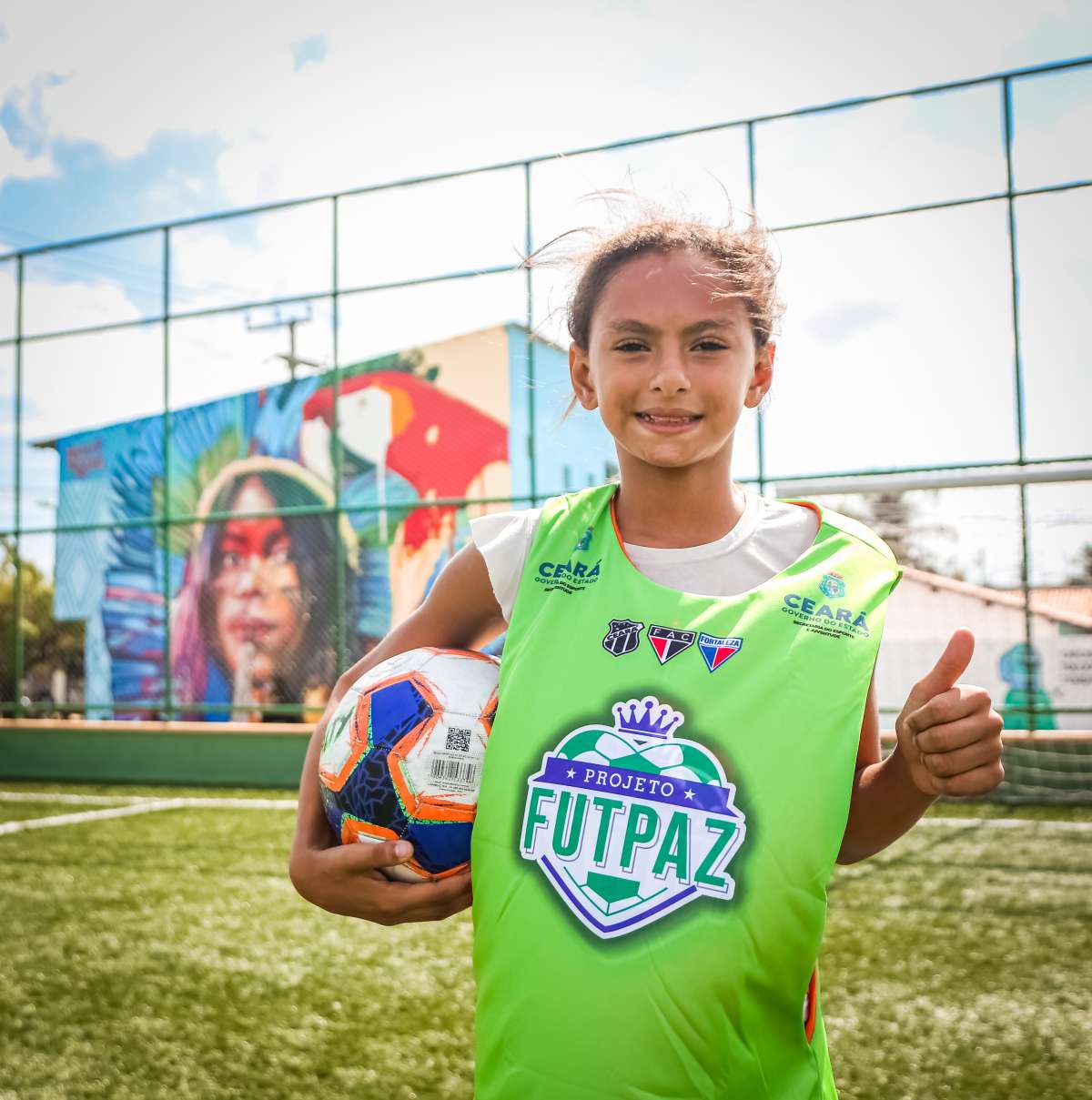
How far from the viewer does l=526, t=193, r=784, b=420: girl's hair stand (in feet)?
4.49

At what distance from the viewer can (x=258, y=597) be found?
1420 cm

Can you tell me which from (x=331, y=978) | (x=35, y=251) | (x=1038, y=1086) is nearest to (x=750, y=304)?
(x=1038, y=1086)

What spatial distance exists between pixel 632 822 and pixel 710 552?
38 cm

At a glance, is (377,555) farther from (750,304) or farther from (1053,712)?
(750,304)

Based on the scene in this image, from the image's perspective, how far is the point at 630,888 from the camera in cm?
110

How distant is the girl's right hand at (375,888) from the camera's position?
4.13 feet

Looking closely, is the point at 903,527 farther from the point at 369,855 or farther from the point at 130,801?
the point at 369,855

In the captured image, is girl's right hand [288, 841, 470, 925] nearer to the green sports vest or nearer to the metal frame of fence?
the green sports vest

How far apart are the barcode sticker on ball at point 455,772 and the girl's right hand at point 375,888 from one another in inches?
3.7

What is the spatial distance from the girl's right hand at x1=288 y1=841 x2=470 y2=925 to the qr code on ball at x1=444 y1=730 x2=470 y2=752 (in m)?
0.14

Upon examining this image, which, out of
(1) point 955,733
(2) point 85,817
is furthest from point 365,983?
(2) point 85,817

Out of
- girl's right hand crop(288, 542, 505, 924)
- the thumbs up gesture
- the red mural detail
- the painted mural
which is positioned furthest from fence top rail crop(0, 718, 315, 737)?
the thumbs up gesture

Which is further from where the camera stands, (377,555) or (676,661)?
(377,555)

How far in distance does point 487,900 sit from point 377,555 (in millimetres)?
12815
